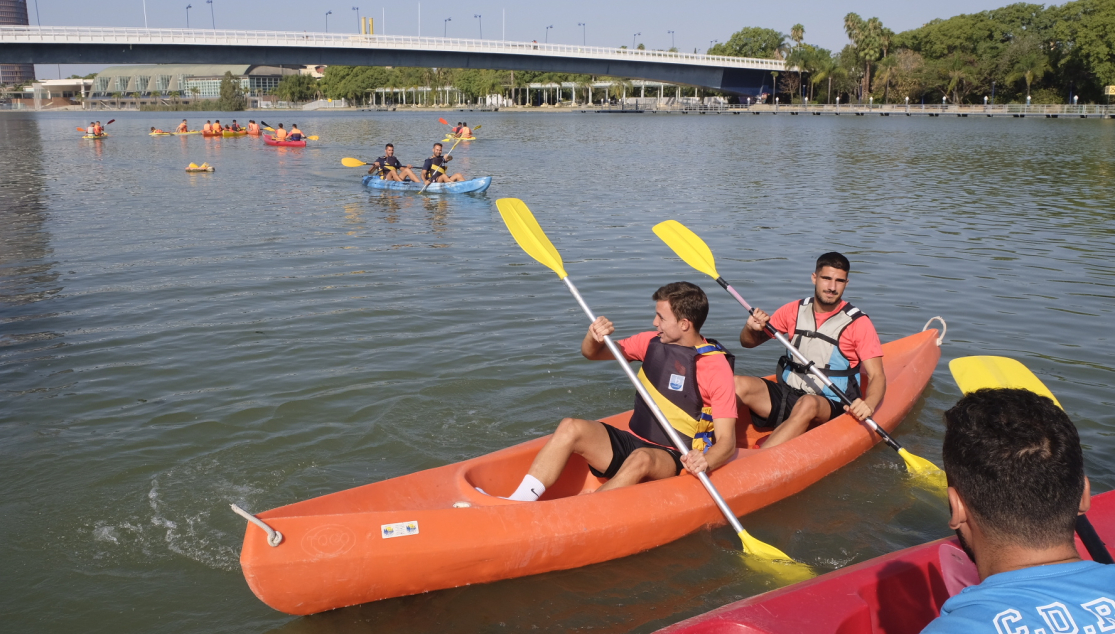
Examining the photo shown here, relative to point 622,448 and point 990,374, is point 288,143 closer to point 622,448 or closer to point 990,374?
point 622,448

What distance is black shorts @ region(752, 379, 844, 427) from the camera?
5.25 m

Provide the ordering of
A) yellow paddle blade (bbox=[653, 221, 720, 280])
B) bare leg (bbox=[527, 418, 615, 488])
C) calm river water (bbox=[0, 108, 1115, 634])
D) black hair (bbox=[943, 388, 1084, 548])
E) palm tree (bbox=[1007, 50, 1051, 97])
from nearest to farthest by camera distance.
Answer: black hair (bbox=[943, 388, 1084, 548]) → calm river water (bbox=[0, 108, 1115, 634]) → bare leg (bbox=[527, 418, 615, 488]) → yellow paddle blade (bbox=[653, 221, 720, 280]) → palm tree (bbox=[1007, 50, 1051, 97])

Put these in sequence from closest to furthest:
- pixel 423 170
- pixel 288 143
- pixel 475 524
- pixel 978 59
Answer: pixel 475 524, pixel 423 170, pixel 288 143, pixel 978 59

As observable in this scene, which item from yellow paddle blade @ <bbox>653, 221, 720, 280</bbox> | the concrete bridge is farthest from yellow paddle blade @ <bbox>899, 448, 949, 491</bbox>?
the concrete bridge

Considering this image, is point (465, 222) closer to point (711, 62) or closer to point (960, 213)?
point (960, 213)

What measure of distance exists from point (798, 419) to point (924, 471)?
34.0 inches

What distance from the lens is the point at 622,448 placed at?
4371 millimetres

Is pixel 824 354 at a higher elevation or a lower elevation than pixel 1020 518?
lower

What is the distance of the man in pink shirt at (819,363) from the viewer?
5.05 m

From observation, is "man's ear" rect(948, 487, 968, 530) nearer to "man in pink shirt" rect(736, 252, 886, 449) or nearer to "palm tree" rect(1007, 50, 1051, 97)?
"man in pink shirt" rect(736, 252, 886, 449)

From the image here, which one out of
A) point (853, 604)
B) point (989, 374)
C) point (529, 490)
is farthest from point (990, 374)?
point (529, 490)

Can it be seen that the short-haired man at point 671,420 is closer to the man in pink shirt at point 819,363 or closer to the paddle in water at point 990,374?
the man in pink shirt at point 819,363

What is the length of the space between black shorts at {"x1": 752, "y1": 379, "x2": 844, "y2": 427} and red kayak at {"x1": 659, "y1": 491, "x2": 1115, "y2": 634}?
2201 mm

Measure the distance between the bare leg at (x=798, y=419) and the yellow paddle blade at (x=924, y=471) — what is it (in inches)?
23.7
